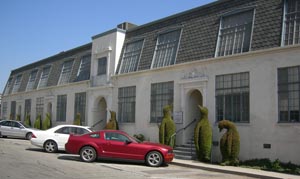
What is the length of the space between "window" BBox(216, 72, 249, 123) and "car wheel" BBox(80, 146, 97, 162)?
21.4ft

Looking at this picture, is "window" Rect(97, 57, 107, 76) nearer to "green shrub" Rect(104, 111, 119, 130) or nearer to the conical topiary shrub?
"green shrub" Rect(104, 111, 119, 130)

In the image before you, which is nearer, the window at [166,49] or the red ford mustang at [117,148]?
the red ford mustang at [117,148]

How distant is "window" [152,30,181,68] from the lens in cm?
2158

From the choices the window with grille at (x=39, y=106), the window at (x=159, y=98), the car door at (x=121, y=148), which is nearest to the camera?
the car door at (x=121, y=148)

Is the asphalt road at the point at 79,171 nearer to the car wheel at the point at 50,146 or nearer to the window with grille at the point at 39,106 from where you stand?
the car wheel at the point at 50,146

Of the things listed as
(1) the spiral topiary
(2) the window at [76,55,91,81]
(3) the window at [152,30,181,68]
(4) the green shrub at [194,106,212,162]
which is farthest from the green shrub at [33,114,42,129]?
(1) the spiral topiary

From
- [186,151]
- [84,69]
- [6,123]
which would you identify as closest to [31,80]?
[84,69]

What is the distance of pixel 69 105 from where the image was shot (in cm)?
3141

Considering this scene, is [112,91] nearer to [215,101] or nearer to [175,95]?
[175,95]

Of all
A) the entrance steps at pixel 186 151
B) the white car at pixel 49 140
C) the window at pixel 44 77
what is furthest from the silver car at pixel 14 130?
the entrance steps at pixel 186 151

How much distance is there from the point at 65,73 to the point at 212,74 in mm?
18104

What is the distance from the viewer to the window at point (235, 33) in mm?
17672

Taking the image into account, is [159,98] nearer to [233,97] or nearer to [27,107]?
[233,97]

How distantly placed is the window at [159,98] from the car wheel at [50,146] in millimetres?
6272
